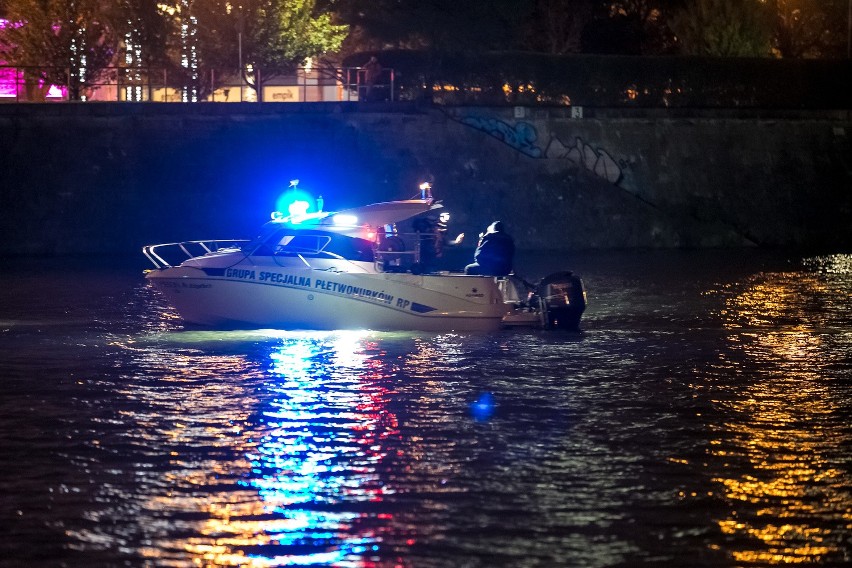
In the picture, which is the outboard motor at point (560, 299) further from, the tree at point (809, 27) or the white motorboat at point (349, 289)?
the tree at point (809, 27)

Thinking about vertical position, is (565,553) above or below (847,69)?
below

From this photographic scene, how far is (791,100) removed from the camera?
4691 centimetres

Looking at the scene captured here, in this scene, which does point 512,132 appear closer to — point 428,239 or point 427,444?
point 428,239

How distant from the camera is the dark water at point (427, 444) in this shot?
9.96 meters

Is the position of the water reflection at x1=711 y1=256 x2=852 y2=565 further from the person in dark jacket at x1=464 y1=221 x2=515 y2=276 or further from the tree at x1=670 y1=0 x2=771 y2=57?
the tree at x1=670 y1=0 x2=771 y2=57

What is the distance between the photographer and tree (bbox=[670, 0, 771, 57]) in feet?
170

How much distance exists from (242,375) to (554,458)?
20.4ft

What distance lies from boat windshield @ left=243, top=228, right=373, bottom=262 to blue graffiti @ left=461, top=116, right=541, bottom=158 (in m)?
20.2

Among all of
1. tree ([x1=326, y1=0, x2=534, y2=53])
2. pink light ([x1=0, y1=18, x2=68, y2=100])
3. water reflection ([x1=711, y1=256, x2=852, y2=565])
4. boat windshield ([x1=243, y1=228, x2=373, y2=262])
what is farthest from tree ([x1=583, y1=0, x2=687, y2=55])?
boat windshield ([x1=243, y1=228, x2=373, y2=262])

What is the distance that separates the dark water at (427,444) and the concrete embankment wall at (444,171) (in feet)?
45.8

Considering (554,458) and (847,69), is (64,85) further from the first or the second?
(554,458)

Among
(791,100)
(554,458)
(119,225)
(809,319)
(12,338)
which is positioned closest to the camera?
(554,458)

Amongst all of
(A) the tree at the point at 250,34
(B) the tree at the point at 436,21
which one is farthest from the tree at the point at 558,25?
(A) the tree at the point at 250,34

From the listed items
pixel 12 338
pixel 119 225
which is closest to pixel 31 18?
pixel 119 225
